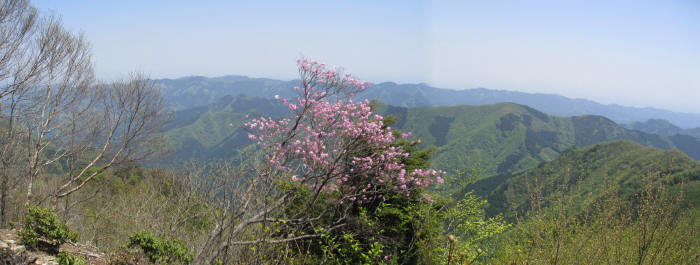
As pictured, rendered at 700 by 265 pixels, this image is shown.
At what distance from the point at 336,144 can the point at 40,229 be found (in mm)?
7238

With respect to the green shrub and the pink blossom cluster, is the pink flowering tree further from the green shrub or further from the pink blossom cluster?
the green shrub

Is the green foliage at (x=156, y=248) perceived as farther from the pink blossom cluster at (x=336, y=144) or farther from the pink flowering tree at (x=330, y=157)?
the pink blossom cluster at (x=336, y=144)

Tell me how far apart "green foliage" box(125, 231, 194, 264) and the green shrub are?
1.30m

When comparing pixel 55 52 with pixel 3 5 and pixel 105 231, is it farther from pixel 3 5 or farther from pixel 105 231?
pixel 105 231

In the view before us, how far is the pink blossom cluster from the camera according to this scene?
1023 centimetres

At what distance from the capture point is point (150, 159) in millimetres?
15086

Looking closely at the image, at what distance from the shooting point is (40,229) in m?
6.57

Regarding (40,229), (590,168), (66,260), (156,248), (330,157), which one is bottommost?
(590,168)

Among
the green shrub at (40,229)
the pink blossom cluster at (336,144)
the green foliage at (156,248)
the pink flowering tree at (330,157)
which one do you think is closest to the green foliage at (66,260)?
the green shrub at (40,229)

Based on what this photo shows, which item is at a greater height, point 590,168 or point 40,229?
point 40,229

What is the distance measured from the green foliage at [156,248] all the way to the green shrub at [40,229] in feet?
4.27

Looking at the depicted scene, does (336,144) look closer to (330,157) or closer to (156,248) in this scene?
(330,157)

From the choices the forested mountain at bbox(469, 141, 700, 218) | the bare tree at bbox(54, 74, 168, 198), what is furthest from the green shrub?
the forested mountain at bbox(469, 141, 700, 218)

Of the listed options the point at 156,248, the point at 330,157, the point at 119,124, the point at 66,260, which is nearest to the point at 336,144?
the point at 330,157
